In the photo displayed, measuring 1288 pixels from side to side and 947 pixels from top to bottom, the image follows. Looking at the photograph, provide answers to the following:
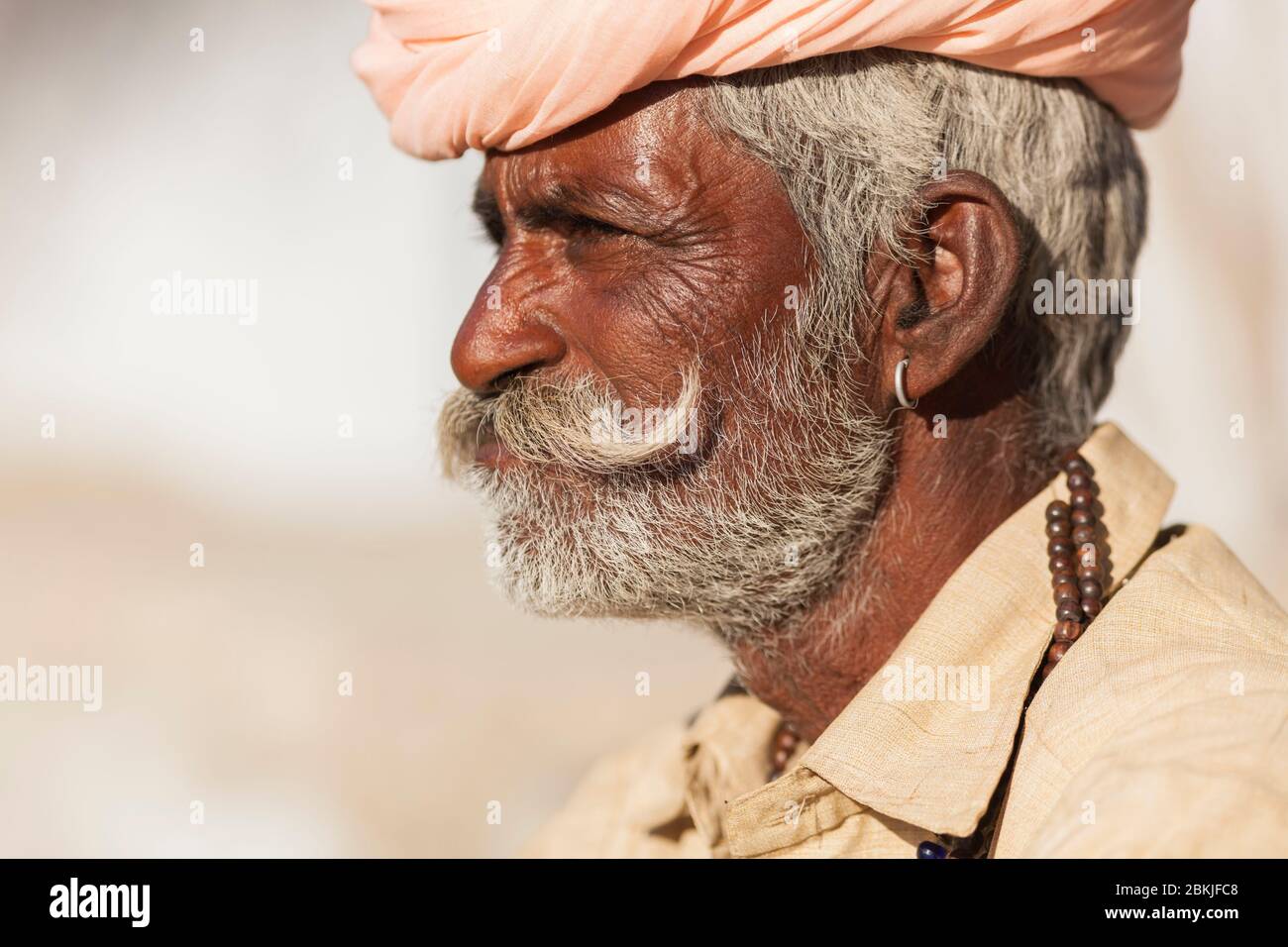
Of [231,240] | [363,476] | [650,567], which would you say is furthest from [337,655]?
→ [650,567]

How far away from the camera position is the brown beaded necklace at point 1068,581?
181 cm

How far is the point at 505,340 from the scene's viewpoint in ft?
6.94

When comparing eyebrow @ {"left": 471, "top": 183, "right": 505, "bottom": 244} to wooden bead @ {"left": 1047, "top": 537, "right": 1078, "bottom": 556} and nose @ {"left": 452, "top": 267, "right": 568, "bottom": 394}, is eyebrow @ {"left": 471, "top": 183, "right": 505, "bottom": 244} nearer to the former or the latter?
nose @ {"left": 452, "top": 267, "right": 568, "bottom": 394}

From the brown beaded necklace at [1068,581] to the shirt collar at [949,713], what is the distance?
30 millimetres

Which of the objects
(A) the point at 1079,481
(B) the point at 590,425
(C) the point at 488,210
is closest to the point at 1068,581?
(A) the point at 1079,481

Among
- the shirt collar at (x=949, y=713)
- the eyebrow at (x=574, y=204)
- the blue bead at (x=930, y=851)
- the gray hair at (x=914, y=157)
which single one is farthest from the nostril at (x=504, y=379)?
the blue bead at (x=930, y=851)

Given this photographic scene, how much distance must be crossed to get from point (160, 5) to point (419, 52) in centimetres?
508

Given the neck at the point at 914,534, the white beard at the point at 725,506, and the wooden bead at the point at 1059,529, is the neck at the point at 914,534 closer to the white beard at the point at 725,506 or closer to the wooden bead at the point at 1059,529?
the white beard at the point at 725,506

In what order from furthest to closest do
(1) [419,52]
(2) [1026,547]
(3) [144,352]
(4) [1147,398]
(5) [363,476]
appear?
(5) [363,476] < (4) [1147,398] < (3) [144,352] < (1) [419,52] < (2) [1026,547]

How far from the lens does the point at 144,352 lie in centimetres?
592

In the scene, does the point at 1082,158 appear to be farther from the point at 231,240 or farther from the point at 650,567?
the point at 231,240

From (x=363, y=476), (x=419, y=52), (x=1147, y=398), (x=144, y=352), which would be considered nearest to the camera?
(x=419, y=52)

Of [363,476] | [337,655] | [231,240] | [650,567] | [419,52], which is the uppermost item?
[231,240]

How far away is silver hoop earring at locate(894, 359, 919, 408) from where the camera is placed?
2055 mm
